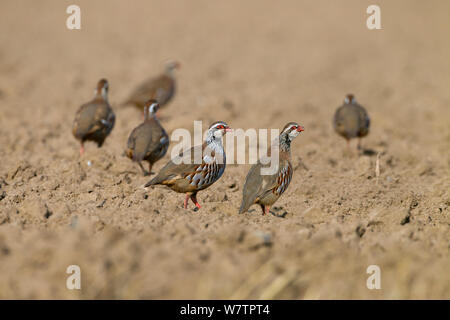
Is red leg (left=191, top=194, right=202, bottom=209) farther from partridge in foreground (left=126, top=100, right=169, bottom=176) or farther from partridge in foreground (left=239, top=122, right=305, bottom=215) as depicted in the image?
partridge in foreground (left=126, top=100, right=169, bottom=176)

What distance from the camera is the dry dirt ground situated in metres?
5.02

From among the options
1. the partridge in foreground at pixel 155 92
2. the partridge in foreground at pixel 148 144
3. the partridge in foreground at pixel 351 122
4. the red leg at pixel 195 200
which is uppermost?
the partridge in foreground at pixel 155 92

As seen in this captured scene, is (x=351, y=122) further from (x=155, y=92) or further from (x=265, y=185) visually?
(x=155, y=92)

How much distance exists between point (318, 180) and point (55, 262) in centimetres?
423

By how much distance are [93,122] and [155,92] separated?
2.91 metres

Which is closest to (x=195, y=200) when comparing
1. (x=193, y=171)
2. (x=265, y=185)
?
(x=193, y=171)

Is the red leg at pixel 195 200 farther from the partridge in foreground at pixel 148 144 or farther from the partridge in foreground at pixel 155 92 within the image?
the partridge in foreground at pixel 155 92

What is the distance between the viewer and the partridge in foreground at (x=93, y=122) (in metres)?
8.80

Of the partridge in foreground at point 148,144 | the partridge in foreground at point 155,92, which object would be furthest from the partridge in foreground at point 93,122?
the partridge in foreground at point 155,92

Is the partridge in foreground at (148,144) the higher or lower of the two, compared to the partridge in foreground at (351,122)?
lower

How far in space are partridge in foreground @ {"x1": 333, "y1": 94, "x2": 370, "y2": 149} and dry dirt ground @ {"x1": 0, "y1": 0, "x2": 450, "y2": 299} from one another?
44 cm

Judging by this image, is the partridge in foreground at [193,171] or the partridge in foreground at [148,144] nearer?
the partridge in foreground at [193,171]

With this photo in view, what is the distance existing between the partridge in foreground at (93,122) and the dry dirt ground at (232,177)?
1.12ft
